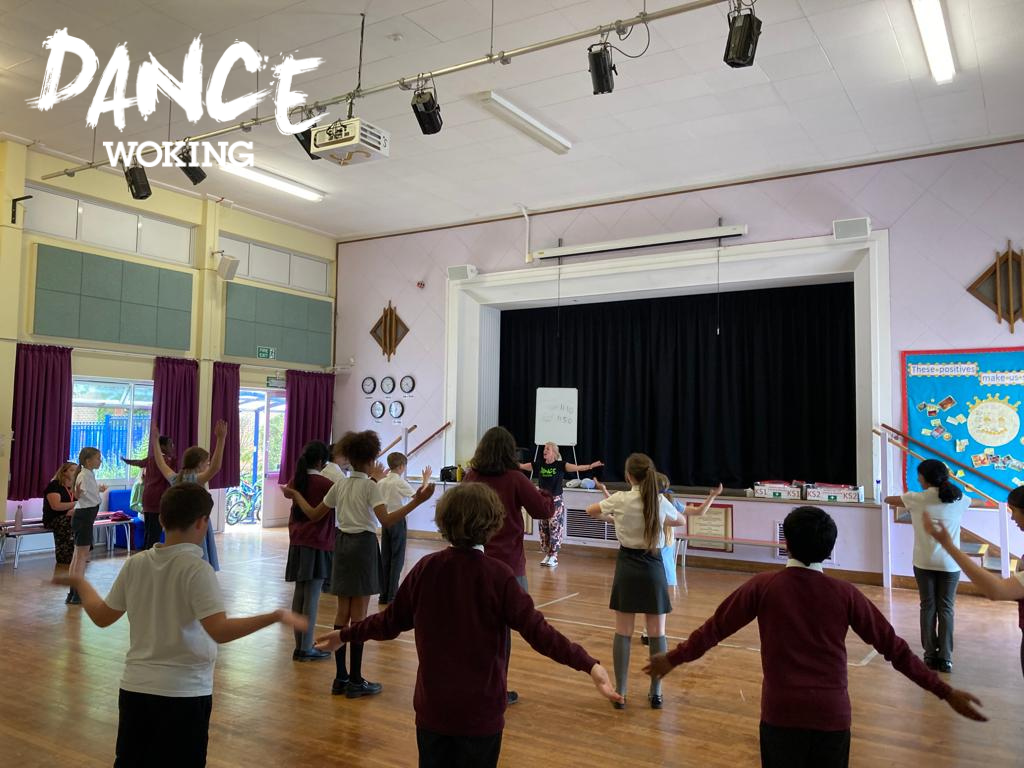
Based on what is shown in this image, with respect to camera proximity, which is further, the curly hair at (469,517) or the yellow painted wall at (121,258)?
the yellow painted wall at (121,258)

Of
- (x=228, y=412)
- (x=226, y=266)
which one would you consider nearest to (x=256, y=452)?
(x=228, y=412)

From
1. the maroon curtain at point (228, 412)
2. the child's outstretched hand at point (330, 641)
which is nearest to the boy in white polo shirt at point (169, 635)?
the child's outstretched hand at point (330, 641)

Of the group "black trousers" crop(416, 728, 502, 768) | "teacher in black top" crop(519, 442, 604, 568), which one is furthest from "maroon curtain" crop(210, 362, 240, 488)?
"black trousers" crop(416, 728, 502, 768)

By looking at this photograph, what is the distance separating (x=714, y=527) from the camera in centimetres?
A: 906

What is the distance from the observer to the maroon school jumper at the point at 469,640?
2.12 metres

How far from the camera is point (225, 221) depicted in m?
11.1

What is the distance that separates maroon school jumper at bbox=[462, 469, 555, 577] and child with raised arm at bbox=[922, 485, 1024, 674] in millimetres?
1855

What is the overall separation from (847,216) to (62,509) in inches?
350

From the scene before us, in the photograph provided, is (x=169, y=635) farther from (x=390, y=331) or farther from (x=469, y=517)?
(x=390, y=331)

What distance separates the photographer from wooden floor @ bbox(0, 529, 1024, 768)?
3576 millimetres

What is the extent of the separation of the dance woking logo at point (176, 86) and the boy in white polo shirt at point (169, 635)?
4.60 m

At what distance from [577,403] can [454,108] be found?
496 cm

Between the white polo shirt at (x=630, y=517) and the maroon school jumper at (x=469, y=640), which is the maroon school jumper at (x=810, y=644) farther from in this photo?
the white polo shirt at (x=630, y=517)

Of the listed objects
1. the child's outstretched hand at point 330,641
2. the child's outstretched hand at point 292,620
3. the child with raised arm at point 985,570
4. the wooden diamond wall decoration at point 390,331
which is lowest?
the child's outstretched hand at point 330,641
